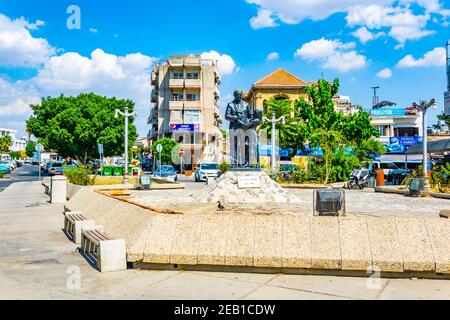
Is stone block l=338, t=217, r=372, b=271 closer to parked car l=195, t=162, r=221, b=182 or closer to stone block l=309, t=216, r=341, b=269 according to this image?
stone block l=309, t=216, r=341, b=269

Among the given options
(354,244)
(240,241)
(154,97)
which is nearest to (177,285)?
(240,241)

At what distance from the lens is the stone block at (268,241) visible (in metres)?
6.25

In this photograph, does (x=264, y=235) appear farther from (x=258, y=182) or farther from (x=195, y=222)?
(x=258, y=182)

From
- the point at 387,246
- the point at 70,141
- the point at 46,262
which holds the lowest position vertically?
the point at 46,262

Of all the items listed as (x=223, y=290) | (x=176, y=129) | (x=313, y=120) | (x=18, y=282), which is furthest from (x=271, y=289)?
(x=176, y=129)

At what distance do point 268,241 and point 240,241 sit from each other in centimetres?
39

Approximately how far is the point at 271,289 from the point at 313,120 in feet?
104

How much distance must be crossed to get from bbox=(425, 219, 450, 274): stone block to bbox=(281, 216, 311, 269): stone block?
63.9 inches

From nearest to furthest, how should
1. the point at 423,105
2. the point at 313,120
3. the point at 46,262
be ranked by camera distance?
the point at 46,262 < the point at 423,105 < the point at 313,120

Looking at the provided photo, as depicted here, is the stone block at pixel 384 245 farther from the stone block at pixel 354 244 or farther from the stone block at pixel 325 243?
the stone block at pixel 325 243

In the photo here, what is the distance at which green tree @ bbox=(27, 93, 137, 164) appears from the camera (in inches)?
1951

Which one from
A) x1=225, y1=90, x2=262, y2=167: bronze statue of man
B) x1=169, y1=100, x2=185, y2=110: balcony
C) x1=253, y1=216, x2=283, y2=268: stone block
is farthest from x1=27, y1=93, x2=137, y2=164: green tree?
x1=253, y1=216, x2=283, y2=268: stone block

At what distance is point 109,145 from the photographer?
168 ft

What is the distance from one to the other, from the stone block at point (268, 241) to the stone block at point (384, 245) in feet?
4.07
